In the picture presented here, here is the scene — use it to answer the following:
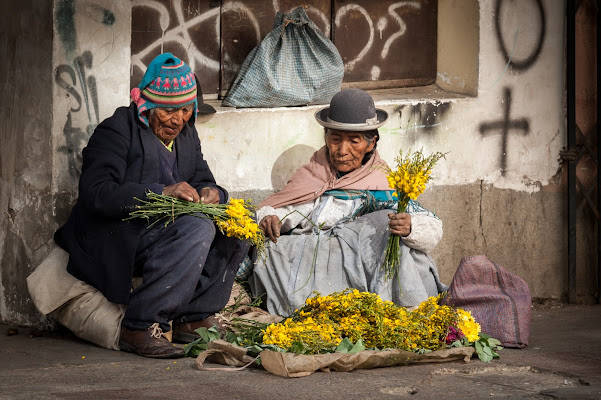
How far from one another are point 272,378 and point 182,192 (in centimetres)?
125

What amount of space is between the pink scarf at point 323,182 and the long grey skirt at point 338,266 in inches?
10.4

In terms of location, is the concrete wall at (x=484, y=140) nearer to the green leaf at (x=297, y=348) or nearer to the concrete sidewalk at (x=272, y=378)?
the concrete sidewalk at (x=272, y=378)

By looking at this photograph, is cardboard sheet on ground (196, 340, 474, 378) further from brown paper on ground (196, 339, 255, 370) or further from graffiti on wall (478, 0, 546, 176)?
graffiti on wall (478, 0, 546, 176)

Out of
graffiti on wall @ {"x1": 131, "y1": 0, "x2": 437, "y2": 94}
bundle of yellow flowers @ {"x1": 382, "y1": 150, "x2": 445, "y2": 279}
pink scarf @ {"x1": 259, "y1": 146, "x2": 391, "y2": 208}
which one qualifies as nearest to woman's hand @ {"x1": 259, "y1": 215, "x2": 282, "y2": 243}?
pink scarf @ {"x1": 259, "y1": 146, "x2": 391, "y2": 208}

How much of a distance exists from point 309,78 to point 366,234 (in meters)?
1.57

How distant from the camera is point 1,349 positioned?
5492 millimetres

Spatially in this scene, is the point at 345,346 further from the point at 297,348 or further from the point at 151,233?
the point at 151,233

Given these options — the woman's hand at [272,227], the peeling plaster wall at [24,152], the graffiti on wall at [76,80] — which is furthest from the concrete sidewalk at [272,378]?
the graffiti on wall at [76,80]

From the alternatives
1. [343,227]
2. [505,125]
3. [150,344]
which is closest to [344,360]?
[150,344]

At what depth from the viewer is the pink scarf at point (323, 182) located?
20.8 feet

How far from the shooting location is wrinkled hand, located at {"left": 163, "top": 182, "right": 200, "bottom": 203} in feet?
17.7

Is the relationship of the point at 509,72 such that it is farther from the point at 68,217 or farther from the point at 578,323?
the point at 68,217

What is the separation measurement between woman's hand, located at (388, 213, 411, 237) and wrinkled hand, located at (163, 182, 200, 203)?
120cm

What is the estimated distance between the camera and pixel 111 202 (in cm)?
530
